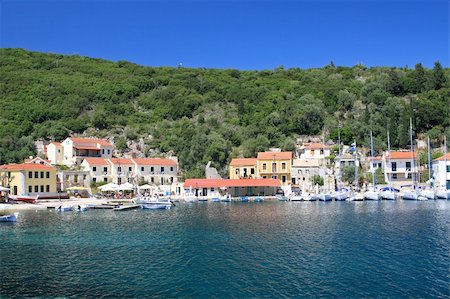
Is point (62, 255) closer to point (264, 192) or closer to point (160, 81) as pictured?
point (264, 192)

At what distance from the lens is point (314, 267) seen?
20.2 m

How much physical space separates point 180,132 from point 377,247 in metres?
58.9

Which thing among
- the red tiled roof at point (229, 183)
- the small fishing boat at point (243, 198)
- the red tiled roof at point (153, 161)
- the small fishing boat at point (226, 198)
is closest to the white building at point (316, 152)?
the red tiled roof at point (229, 183)

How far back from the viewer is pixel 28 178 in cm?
5425

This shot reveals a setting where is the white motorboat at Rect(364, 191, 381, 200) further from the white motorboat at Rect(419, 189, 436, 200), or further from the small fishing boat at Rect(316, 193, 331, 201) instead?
the white motorboat at Rect(419, 189, 436, 200)

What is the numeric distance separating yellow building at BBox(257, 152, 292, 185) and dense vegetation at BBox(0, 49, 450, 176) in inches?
301

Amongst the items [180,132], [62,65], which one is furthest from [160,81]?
[180,132]

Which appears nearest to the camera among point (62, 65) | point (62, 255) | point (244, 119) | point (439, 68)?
point (62, 255)

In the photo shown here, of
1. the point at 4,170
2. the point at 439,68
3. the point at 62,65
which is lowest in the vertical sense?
the point at 4,170

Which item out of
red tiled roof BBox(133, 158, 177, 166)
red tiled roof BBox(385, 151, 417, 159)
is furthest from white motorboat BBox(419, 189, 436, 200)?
red tiled roof BBox(133, 158, 177, 166)

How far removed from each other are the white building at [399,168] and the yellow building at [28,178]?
152 ft

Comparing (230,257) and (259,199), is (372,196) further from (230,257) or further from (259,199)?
(230,257)

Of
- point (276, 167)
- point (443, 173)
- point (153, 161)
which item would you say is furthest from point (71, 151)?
point (443, 173)

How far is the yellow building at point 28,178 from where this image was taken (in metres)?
53.5
